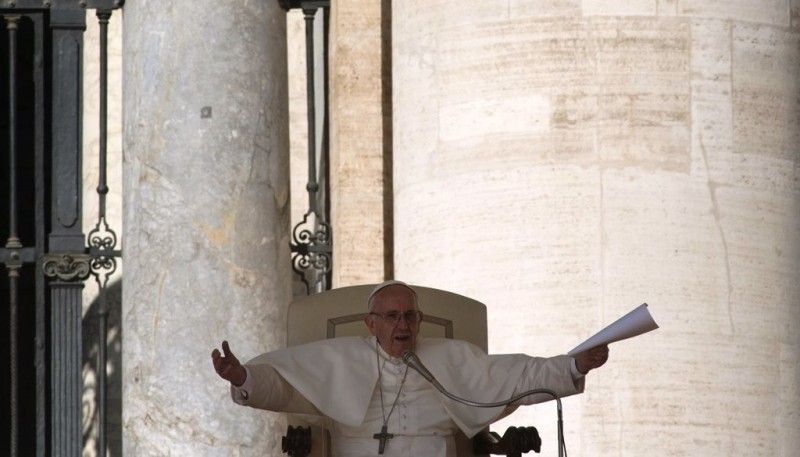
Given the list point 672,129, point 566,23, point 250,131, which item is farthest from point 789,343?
point 250,131

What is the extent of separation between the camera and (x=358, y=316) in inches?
328

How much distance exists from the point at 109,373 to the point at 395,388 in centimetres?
366

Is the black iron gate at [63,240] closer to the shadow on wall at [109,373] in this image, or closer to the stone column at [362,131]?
the stone column at [362,131]

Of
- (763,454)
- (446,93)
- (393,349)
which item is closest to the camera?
(393,349)

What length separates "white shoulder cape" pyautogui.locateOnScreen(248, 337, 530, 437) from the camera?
7.84 metres

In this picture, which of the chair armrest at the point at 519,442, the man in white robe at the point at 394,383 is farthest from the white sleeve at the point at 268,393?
the chair armrest at the point at 519,442

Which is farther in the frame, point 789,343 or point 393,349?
point 789,343

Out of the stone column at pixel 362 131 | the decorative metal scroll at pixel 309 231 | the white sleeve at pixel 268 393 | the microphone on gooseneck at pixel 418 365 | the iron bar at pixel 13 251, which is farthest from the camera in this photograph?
the stone column at pixel 362 131

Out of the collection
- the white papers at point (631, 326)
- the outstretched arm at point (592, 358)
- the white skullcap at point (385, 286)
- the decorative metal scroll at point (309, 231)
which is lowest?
the outstretched arm at point (592, 358)

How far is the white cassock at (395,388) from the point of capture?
7812 millimetres

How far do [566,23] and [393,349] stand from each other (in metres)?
2.06

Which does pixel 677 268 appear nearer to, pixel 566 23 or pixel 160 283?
pixel 566 23

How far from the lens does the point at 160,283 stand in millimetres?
9477

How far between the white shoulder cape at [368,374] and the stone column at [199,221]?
1.39 m
